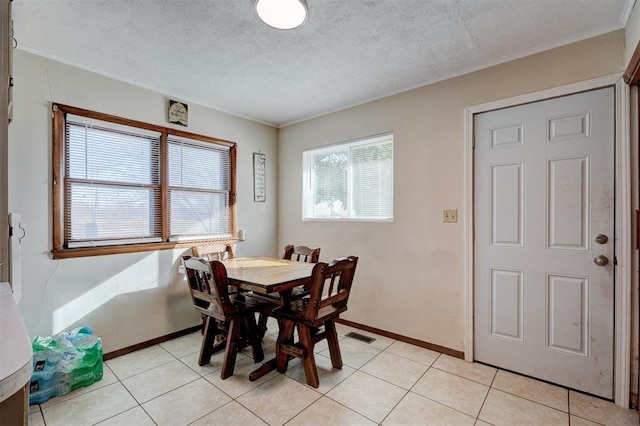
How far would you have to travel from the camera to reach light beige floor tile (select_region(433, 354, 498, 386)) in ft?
7.50

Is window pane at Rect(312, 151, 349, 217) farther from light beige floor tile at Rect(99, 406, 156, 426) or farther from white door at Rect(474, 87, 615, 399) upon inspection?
light beige floor tile at Rect(99, 406, 156, 426)

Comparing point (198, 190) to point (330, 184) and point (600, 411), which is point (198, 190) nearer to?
point (330, 184)

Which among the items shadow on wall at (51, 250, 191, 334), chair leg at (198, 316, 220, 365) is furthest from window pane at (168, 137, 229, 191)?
chair leg at (198, 316, 220, 365)

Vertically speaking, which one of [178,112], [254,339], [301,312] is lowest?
[254,339]

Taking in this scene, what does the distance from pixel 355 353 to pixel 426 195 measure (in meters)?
1.55

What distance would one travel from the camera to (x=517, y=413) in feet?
6.19

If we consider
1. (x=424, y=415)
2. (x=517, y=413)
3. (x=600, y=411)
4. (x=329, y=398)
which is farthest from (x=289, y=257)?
(x=600, y=411)

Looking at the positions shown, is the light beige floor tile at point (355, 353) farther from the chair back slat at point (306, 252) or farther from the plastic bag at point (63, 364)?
the plastic bag at point (63, 364)

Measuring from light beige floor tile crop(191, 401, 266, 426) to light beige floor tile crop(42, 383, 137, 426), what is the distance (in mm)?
536

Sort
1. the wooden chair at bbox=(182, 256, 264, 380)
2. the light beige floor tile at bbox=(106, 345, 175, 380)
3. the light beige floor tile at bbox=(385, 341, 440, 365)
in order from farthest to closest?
the light beige floor tile at bbox=(385, 341, 440, 365) → the light beige floor tile at bbox=(106, 345, 175, 380) → the wooden chair at bbox=(182, 256, 264, 380)

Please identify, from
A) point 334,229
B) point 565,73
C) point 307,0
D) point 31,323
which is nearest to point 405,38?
point 307,0

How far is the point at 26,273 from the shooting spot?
7.35ft

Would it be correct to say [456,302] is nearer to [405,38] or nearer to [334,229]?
[334,229]

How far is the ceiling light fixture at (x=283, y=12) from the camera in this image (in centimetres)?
168
